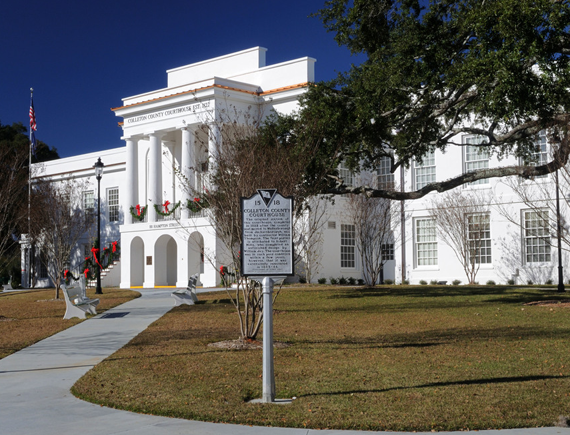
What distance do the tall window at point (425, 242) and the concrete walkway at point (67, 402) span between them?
22.8 meters

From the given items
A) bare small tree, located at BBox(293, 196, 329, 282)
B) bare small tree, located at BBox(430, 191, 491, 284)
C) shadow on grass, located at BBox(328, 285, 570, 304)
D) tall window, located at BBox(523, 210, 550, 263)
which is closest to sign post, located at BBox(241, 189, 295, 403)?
bare small tree, located at BBox(293, 196, 329, 282)

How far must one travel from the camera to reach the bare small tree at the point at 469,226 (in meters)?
32.5

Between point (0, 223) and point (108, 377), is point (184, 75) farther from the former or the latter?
point (108, 377)

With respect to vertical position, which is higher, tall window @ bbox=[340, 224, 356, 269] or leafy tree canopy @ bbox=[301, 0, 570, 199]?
leafy tree canopy @ bbox=[301, 0, 570, 199]

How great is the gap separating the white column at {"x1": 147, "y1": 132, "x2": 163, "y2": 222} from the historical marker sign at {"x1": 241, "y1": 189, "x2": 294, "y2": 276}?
30.9 m

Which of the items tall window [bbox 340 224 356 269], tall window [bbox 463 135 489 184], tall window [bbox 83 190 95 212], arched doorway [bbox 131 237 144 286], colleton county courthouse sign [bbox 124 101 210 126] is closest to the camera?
tall window [bbox 463 135 489 184]

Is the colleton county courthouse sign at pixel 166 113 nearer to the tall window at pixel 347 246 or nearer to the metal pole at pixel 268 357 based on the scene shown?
the tall window at pixel 347 246

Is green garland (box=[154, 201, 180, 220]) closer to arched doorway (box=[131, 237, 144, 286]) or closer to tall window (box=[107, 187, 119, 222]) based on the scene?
arched doorway (box=[131, 237, 144, 286])

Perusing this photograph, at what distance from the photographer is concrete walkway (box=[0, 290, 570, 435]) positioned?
6598mm

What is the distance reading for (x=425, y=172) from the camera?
115ft

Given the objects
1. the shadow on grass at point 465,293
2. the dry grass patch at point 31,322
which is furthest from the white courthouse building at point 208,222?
the dry grass patch at point 31,322

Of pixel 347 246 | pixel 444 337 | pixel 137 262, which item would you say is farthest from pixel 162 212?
pixel 444 337

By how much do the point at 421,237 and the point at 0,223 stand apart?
21.9 m

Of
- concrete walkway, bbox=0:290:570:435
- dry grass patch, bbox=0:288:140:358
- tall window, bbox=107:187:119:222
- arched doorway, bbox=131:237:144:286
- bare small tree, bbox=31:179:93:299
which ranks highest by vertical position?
tall window, bbox=107:187:119:222
